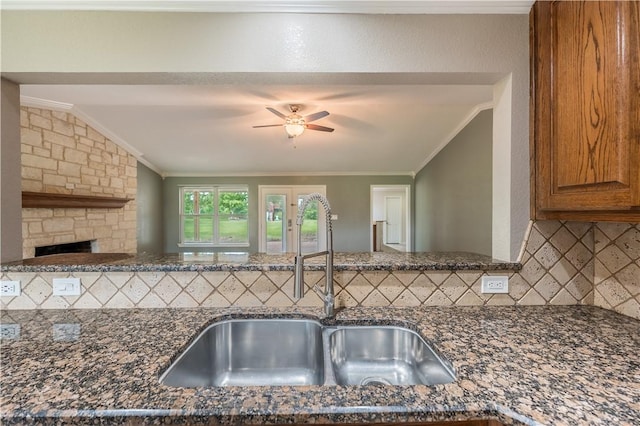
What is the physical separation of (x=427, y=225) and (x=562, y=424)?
18.1ft

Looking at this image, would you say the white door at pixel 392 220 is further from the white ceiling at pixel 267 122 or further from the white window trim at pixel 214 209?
the white window trim at pixel 214 209

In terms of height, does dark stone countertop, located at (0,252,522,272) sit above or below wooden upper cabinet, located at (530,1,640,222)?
below

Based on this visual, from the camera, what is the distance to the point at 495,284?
1.30 m

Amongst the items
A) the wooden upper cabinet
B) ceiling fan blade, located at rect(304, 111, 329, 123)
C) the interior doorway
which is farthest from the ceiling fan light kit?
the interior doorway

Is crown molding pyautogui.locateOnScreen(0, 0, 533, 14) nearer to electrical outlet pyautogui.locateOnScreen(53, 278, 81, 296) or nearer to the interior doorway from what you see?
electrical outlet pyautogui.locateOnScreen(53, 278, 81, 296)

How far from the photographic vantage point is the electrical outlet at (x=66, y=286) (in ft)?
4.13

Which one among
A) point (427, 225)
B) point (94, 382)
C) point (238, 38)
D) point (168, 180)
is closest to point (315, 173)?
point (427, 225)

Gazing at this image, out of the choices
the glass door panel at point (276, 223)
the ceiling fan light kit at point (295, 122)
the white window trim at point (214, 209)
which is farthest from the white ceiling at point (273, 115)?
the glass door panel at point (276, 223)

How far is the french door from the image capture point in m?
6.67

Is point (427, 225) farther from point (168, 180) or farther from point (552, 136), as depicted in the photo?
point (168, 180)

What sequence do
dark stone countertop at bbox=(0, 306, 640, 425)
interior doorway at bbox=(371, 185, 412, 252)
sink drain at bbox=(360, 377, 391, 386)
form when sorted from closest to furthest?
dark stone countertop at bbox=(0, 306, 640, 425) < sink drain at bbox=(360, 377, 391, 386) < interior doorway at bbox=(371, 185, 412, 252)

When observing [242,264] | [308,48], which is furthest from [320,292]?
[308,48]

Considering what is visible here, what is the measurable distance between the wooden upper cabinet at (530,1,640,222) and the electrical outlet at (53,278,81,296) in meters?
2.04

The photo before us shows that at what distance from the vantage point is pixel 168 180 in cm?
665
